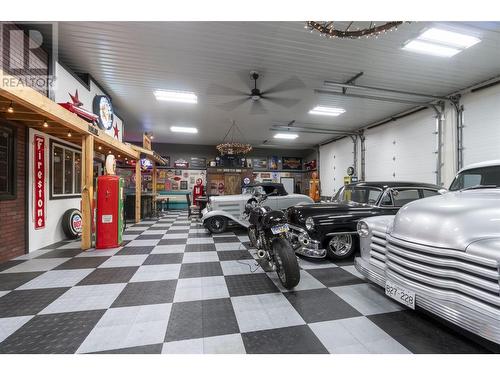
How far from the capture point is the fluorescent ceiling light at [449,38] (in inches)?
150

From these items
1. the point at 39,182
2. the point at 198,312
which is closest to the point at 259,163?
the point at 39,182

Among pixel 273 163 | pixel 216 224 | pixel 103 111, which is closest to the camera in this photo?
pixel 103 111

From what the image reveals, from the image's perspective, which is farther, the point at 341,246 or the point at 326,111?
the point at 326,111

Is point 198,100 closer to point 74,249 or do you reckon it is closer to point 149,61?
point 149,61

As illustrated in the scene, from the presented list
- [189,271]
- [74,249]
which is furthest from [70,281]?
[74,249]

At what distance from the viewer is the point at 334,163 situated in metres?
11.8

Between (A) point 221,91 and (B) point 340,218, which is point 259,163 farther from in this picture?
(B) point 340,218

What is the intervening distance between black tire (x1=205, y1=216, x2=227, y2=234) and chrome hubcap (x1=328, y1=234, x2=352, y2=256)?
3174 mm

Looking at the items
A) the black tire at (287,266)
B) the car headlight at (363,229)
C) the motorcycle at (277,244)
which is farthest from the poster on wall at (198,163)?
the car headlight at (363,229)

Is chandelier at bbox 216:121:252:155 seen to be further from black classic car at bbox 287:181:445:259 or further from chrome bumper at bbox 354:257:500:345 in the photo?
chrome bumper at bbox 354:257:500:345

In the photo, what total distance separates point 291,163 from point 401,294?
13.3 m

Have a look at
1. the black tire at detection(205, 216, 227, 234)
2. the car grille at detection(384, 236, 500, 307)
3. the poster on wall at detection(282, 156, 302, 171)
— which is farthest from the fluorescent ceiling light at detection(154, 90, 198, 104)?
the poster on wall at detection(282, 156, 302, 171)

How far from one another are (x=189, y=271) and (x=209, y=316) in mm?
1292

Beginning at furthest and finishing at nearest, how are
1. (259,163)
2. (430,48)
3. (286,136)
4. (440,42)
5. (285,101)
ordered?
(259,163), (286,136), (285,101), (430,48), (440,42)
